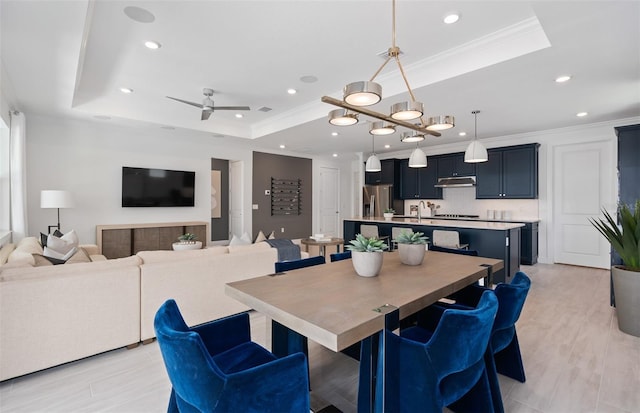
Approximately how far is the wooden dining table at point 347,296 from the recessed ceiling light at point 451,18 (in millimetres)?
2012

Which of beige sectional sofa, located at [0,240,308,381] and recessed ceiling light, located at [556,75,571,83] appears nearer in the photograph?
beige sectional sofa, located at [0,240,308,381]

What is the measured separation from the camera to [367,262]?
1.92 metres

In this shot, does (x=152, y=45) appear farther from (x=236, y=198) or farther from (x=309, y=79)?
(x=236, y=198)

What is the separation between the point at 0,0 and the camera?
2039 mm

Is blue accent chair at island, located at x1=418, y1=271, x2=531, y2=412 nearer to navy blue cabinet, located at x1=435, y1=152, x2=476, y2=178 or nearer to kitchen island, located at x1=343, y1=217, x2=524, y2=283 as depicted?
kitchen island, located at x1=343, y1=217, x2=524, y2=283

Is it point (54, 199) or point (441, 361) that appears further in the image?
point (54, 199)

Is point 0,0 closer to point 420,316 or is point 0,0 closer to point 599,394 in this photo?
point 420,316

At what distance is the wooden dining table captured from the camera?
1.22m

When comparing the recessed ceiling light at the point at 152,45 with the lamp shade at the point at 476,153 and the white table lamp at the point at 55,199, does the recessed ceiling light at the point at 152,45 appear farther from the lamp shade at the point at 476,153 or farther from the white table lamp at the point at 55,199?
the lamp shade at the point at 476,153

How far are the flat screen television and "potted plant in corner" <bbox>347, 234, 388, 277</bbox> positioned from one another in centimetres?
531

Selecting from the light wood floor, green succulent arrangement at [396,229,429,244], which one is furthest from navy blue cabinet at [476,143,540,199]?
green succulent arrangement at [396,229,429,244]

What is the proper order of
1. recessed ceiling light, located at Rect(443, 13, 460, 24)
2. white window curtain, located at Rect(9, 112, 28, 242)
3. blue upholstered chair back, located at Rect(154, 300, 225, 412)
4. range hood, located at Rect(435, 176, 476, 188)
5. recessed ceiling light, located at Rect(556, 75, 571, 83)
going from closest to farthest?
blue upholstered chair back, located at Rect(154, 300, 225, 412), recessed ceiling light, located at Rect(443, 13, 460, 24), recessed ceiling light, located at Rect(556, 75, 571, 83), white window curtain, located at Rect(9, 112, 28, 242), range hood, located at Rect(435, 176, 476, 188)

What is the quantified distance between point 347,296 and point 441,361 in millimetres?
490

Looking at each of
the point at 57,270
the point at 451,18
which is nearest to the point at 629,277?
the point at 451,18
